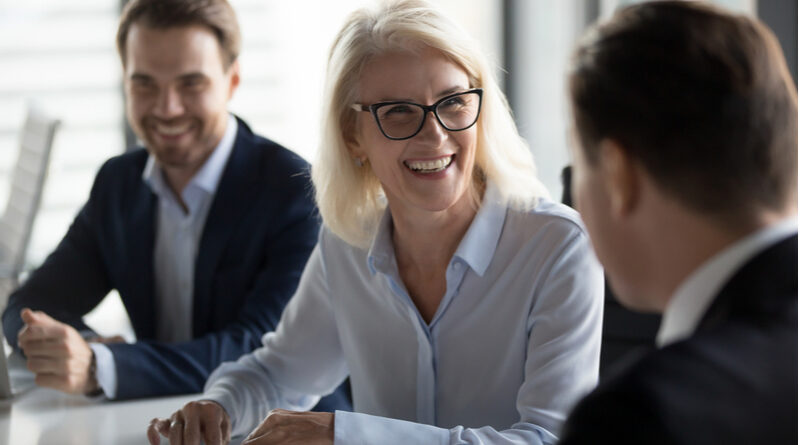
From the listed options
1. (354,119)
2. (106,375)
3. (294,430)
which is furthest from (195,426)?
(354,119)

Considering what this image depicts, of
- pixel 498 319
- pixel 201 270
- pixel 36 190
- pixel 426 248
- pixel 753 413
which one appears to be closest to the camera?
pixel 753 413

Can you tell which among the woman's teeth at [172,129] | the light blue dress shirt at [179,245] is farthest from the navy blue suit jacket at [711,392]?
the woman's teeth at [172,129]

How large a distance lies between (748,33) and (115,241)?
181 cm

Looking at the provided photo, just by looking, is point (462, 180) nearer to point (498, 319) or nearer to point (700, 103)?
point (498, 319)

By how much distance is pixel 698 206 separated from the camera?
73 cm

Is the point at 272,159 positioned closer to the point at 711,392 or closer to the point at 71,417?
the point at 71,417

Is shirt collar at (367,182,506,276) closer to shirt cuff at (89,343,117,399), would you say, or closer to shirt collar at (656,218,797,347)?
shirt cuff at (89,343,117,399)

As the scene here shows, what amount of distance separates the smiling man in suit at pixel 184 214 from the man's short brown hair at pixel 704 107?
131 cm

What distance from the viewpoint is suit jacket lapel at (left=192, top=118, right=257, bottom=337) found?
2088mm

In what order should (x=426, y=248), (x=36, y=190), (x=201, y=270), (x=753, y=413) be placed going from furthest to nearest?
(x=36, y=190)
(x=201, y=270)
(x=426, y=248)
(x=753, y=413)

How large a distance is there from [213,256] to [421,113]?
0.84 metres

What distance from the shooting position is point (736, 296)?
69 cm

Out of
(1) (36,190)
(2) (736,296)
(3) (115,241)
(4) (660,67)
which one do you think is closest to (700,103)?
(4) (660,67)

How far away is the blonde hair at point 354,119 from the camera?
4.73ft
